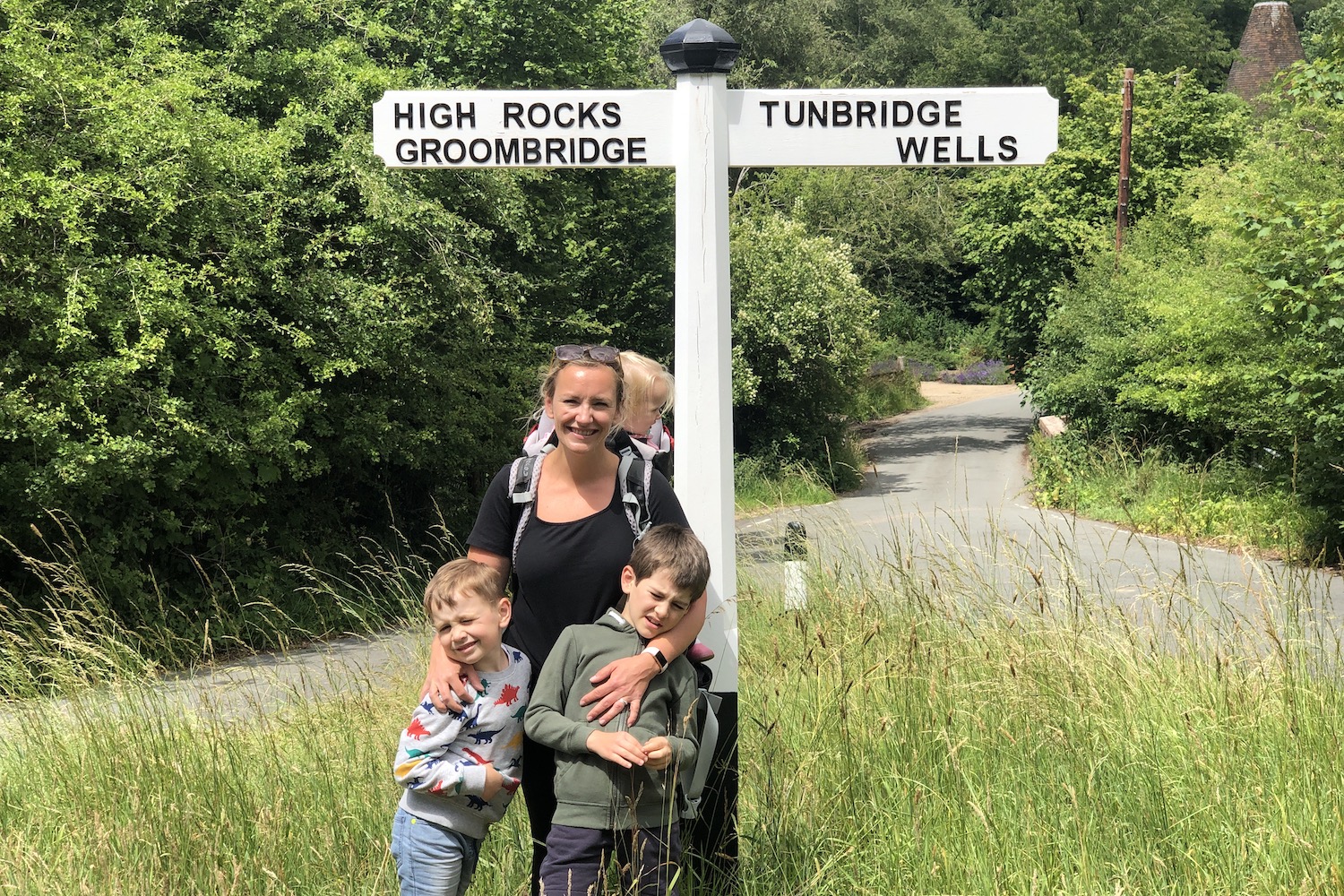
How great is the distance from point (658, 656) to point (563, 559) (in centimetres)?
32

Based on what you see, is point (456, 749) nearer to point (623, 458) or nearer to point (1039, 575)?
point (623, 458)

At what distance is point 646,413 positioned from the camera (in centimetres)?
306

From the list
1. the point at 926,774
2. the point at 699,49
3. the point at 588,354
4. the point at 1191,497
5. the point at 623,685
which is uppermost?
the point at 699,49

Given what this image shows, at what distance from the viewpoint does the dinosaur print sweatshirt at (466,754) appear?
259 centimetres

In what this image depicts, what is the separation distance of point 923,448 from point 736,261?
9.28 m

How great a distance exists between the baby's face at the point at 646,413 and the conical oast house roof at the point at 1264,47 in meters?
57.2

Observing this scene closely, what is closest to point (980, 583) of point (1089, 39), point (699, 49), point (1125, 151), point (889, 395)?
point (699, 49)

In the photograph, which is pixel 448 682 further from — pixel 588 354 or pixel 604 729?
pixel 588 354

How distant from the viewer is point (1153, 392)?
61.6 feet

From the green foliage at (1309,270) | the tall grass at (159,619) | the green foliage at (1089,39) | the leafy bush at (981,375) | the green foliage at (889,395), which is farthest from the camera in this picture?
the leafy bush at (981,375)

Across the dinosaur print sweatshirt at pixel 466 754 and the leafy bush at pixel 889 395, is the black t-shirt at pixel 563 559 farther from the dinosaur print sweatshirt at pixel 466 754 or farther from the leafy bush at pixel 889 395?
the leafy bush at pixel 889 395

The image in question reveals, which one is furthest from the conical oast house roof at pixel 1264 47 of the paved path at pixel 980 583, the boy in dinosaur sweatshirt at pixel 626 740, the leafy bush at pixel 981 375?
the boy in dinosaur sweatshirt at pixel 626 740

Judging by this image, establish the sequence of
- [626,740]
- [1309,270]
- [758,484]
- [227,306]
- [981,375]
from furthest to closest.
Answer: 1. [981,375]
2. [758,484]
3. [1309,270]
4. [227,306]
5. [626,740]

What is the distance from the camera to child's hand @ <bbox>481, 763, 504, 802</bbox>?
261cm
